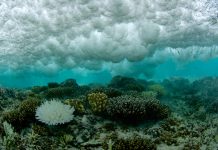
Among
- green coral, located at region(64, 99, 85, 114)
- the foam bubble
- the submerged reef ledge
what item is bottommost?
the submerged reef ledge

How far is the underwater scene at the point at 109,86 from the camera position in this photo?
26.1 ft

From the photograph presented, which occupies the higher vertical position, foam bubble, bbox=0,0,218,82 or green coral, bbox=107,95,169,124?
foam bubble, bbox=0,0,218,82

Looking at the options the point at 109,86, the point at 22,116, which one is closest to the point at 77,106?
the point at 22,116

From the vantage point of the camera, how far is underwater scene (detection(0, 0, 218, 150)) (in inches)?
313

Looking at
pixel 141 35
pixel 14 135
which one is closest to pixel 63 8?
pixel 141 35

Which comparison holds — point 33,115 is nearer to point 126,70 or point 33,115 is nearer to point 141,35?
point 141,35

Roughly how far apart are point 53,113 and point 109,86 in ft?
40.4

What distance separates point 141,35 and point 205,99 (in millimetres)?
9643

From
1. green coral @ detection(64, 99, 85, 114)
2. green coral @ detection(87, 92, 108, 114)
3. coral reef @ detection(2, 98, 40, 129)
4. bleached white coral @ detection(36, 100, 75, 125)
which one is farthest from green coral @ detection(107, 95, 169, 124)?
coral reef @ detection(2, 98, 40, 129)

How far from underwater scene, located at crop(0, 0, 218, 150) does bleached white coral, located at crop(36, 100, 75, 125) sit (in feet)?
0.10

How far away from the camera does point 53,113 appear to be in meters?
7.85

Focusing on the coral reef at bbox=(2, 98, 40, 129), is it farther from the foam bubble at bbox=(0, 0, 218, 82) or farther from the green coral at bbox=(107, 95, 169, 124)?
the foam bubble at bbox=(0, 0, 218, 82)

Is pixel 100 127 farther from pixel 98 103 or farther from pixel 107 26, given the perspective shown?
pixel 107 26

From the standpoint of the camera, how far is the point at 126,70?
43.7 metres
